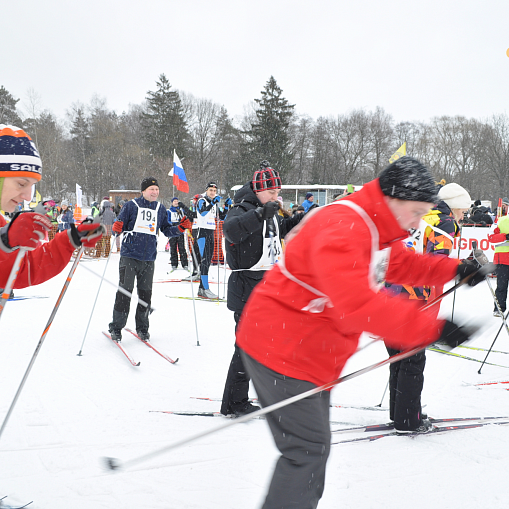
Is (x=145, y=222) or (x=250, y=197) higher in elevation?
(x=250, y=197)

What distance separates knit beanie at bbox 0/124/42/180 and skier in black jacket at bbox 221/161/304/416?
1437mm

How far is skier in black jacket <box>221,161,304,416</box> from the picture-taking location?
3.30 metres

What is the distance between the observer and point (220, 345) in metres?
5.44

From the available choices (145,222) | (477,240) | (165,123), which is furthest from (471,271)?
(165,123)

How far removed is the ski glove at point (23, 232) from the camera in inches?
80.3

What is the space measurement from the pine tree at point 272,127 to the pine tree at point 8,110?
869 inches

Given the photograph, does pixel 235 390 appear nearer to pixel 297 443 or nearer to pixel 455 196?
pixel 297 443

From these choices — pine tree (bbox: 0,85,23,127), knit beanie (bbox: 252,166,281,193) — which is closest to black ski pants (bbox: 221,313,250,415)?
knit beanie (bbox: 252,166,281,193)

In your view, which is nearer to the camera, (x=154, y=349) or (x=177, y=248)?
(x=154, y=349)

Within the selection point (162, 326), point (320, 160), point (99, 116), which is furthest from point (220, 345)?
point (99, 116)

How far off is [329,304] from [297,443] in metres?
0.53

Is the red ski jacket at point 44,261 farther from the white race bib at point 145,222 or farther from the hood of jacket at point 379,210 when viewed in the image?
the white race bib at point 145,222

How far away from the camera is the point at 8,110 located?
128 feet

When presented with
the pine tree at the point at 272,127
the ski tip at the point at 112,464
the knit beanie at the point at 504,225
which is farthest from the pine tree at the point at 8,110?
the ski tip at the point at 112,464
